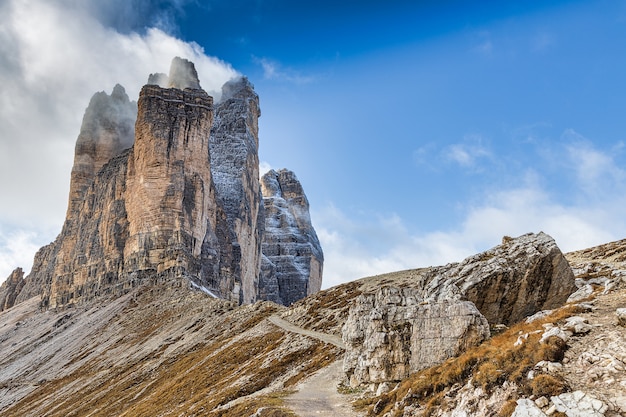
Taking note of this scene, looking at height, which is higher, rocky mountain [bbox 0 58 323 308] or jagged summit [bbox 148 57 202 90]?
jagged summit [bbox 148 57 202 90]

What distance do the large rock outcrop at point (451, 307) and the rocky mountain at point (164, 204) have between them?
88.6 metres

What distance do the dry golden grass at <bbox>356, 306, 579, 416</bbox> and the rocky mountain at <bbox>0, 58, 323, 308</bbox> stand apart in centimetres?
9731

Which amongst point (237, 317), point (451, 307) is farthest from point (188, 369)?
point (451, 307)

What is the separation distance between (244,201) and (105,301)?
5553 centimetres

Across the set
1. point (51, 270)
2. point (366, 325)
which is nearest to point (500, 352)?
point (366, 325)

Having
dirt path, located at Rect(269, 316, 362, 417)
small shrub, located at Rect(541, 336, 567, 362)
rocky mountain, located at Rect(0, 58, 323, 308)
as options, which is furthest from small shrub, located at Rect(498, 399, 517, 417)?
rocky mountain, located at Rect(0, 58, 323, 308)

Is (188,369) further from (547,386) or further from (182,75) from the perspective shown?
(182,75)

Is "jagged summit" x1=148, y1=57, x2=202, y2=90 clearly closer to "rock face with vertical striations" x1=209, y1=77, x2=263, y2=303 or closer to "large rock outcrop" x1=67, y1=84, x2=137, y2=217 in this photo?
"rock face with vertical striations" x1=209, y1=77, x2=263, y2=303

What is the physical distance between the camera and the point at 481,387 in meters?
17.0

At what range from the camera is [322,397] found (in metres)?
27.2

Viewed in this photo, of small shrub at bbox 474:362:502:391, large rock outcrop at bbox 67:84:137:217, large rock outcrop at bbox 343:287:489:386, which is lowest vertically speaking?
small shrub at bbox 474:362:502:391

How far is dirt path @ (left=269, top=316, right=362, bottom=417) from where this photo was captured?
23.6 metres

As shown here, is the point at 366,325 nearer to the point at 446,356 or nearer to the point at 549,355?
the point at 446,356

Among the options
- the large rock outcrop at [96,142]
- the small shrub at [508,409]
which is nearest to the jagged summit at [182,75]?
the large rock outcrop at [96,142]
